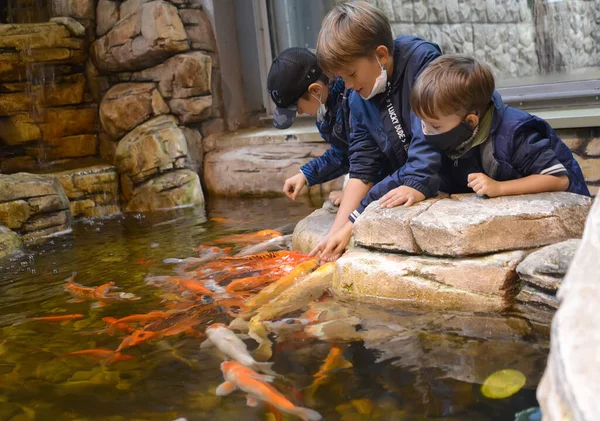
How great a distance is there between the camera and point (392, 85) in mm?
3338

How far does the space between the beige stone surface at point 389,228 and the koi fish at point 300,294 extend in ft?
0.91

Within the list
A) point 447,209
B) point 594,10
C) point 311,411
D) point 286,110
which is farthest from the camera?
point 594,10

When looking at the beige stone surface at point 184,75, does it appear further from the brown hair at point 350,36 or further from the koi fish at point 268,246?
the brown hair at point 350,36

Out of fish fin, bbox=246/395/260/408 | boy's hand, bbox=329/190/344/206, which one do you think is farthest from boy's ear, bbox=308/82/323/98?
fish fin, bbox=246/395/260/408

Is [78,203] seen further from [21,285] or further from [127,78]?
[21,285]

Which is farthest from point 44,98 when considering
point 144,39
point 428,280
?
point 428,280

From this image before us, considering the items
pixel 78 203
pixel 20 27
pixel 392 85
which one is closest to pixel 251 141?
pixel 78 203

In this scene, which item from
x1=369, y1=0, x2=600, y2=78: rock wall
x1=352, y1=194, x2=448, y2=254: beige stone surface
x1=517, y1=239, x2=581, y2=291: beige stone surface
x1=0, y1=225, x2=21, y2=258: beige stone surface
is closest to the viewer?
x1=517, y1=239, x2=581, y2=291: beige stone surface

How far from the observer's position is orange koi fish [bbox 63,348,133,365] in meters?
2.62

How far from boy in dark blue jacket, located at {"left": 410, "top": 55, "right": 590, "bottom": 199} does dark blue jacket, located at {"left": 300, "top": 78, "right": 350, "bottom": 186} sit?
0.90m

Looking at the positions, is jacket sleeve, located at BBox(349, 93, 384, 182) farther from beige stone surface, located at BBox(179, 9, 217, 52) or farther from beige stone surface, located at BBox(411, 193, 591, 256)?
beige stone surface, located at BBox(179, 9, 217, 52)

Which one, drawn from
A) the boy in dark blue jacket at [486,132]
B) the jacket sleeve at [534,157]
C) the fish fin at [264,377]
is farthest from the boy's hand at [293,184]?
the fish fin at [264,377]

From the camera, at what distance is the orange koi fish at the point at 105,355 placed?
2.62 m

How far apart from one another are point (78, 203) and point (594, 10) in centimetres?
560
